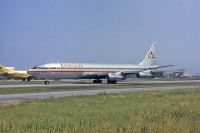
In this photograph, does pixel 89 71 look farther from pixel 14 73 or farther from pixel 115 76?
pixel 14 73

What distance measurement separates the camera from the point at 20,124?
15.6m

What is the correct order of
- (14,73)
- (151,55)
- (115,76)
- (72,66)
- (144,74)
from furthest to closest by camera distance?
(14,73), (151,55), (144,74), (115,76), (72,66)

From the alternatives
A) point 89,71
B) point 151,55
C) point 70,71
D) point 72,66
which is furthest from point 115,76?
point 151,55

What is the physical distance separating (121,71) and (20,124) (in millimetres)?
67081

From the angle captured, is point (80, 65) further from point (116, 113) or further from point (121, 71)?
point (116, 113)

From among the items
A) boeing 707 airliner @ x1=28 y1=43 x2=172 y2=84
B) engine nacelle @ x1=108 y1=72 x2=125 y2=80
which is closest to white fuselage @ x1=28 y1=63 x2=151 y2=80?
boeing 707 airliner @ x1=28 y1=43 x2=172 y2=84

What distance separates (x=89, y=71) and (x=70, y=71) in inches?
183

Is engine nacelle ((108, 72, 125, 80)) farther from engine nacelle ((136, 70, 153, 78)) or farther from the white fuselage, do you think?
engine nacelle ((136, 70, 153, 78))

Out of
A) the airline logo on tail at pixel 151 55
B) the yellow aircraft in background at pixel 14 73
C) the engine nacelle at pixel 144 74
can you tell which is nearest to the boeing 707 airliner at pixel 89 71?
the engine nacelle at pixel 144 74

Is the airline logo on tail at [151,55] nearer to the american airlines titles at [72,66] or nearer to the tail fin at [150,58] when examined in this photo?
the tail fin at [150,58]

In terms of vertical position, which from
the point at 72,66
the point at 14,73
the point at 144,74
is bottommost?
the point at 144,74

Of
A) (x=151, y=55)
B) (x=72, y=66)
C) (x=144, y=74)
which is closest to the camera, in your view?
(x=72, y=66)

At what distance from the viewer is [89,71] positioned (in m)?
78.6

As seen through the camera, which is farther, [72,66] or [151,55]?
[151,55]
